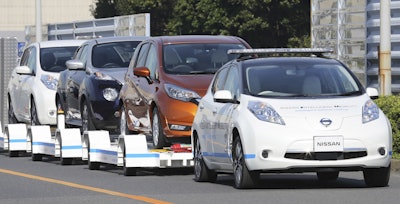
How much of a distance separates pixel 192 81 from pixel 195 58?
3.02 feet

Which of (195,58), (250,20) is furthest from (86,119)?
(250,20)

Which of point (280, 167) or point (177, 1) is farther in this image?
point (177, 1)

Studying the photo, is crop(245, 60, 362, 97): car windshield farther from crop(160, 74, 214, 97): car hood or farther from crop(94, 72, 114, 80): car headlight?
crop(94, 72, 114, 80): car headlight

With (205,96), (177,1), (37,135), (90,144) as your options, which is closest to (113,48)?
(37,135)

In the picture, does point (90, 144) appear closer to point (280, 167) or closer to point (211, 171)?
point (211, 171)

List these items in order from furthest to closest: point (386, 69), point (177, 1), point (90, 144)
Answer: point (177, 1)
point (386, 69)
point (90, 144)

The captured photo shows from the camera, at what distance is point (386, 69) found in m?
21.5

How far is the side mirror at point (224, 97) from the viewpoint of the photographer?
51.7 feet

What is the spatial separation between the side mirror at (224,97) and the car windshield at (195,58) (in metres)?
3.63

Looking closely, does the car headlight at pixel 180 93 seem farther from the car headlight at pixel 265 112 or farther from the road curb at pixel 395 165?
the car headlight at pixel 265 112

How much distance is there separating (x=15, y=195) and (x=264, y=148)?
8.63 feet

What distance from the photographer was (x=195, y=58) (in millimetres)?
19891

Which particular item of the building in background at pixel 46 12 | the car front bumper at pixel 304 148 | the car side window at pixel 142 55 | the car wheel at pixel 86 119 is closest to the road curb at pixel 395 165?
the car front bumper at pixel 304 148

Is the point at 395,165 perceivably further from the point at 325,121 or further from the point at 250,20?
the point at 250,20
